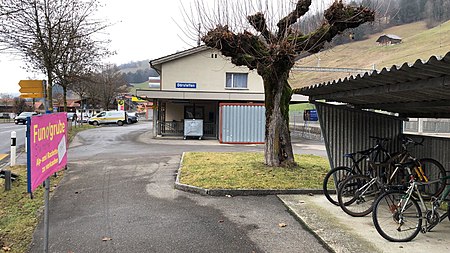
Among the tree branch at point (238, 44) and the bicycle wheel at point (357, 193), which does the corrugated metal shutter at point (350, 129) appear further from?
the tree branch at point (238, 44)

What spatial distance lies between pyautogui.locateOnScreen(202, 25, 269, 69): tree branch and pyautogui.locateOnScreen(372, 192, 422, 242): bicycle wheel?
17.0ft

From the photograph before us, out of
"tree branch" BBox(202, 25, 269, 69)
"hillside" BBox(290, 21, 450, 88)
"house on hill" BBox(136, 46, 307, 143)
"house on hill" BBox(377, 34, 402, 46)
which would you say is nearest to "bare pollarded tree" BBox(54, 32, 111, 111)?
"house on hill" BBox(136, 46, 307, 143)

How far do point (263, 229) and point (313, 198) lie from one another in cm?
213

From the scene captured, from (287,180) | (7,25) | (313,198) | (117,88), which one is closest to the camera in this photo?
(313,198)

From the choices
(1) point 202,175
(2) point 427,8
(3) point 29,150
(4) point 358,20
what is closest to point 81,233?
(3) point 29,150

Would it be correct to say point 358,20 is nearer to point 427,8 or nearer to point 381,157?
point 381,157

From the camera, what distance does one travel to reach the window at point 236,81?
24938mm

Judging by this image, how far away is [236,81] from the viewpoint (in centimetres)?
2502

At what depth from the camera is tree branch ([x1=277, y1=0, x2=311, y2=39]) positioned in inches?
365

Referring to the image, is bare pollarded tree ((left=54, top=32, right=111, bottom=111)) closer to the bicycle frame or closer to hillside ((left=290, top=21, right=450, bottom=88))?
the bicycle frame

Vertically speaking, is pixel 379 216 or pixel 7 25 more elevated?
pixel 7 25

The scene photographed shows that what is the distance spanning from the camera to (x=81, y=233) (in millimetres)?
5250

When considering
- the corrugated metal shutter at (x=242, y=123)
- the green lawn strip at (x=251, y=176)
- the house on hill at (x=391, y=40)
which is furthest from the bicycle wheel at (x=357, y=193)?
the house on hill at (x=391, y=40)

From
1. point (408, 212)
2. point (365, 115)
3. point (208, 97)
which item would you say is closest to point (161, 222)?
point (408, 212)
